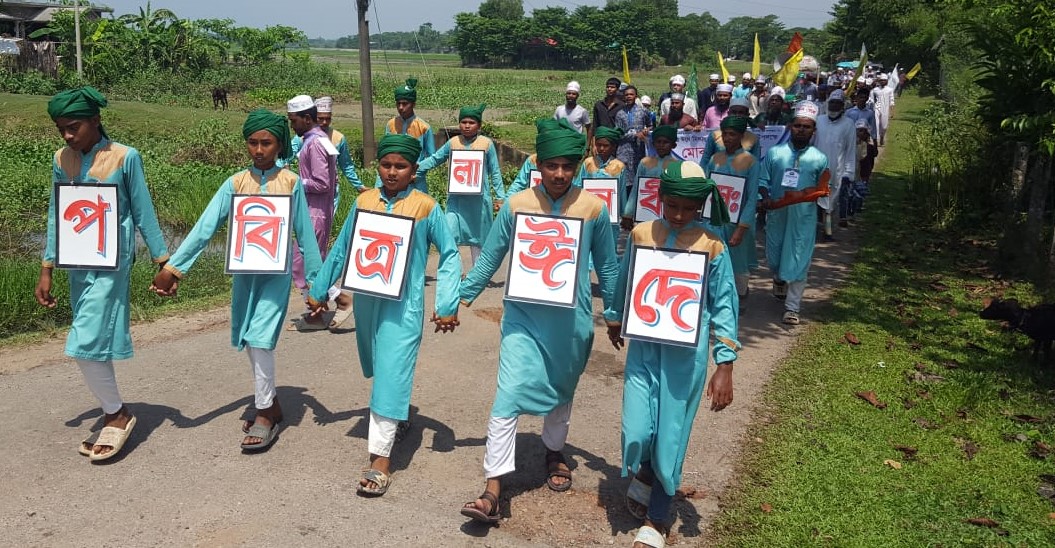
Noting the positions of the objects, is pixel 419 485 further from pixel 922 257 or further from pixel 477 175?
pixel 922 257

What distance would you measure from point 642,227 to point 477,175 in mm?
4555

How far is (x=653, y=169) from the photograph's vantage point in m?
8.06

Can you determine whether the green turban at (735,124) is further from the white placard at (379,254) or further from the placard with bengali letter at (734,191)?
the white placard at (379,254)

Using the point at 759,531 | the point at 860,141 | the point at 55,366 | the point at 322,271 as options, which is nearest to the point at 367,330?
the point at 322,271

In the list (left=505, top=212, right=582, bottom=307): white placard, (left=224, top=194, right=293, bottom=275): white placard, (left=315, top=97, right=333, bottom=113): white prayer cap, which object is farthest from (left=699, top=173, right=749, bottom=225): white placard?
(left=224, top=194, right=293, bottom=275): white placard

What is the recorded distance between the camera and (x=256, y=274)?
16.3 feet

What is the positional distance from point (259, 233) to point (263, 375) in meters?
0.84

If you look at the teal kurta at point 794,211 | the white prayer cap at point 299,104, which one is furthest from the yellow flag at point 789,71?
the white prayer cap at point 299,104

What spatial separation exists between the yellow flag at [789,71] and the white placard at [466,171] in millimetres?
7138

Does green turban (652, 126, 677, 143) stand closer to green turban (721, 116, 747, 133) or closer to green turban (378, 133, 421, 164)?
green turban (721, 116, 747, 133)

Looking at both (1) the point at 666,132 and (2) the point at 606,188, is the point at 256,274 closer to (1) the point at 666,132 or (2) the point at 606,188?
(2) the point at 606,188

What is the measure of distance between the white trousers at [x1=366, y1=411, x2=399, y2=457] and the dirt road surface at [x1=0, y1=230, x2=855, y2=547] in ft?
0.83

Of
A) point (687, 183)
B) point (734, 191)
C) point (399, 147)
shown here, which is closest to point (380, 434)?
point (399, 147)

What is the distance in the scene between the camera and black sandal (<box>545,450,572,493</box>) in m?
4.66
